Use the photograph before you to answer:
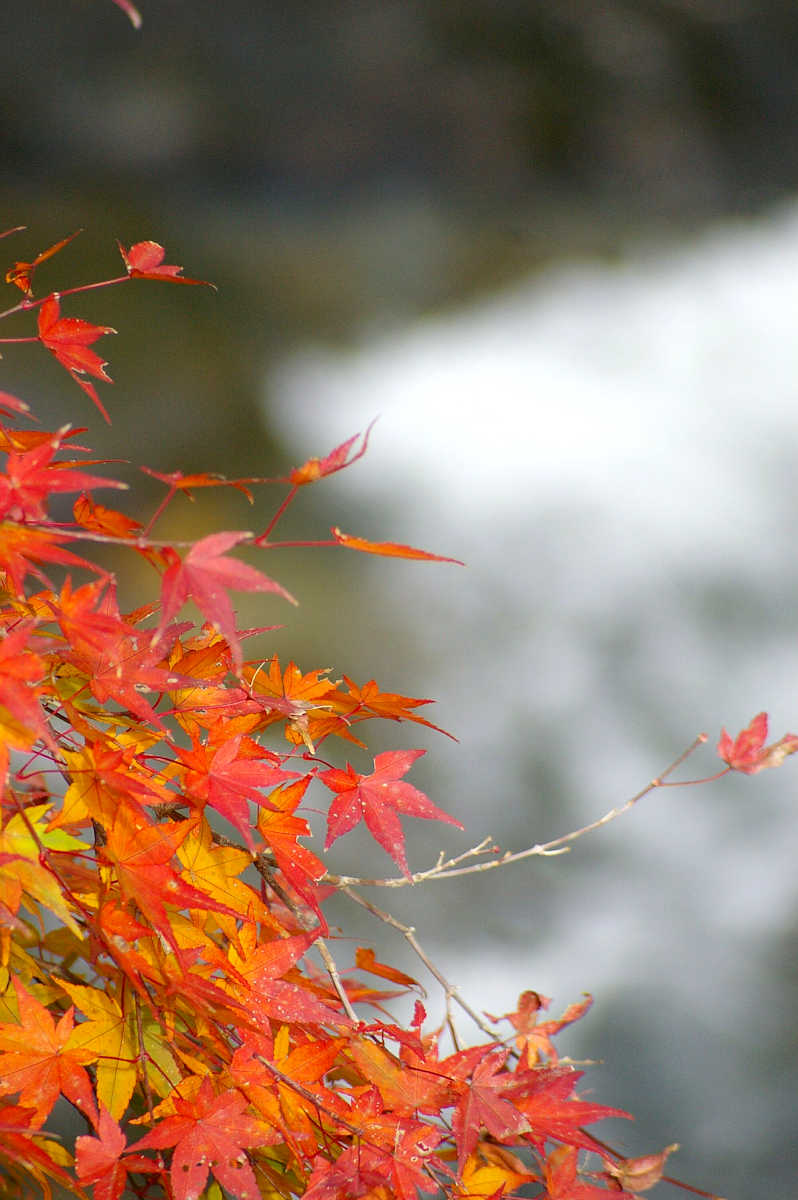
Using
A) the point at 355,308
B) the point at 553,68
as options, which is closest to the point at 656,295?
the point at 553,68

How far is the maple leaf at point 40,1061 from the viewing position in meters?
0.40

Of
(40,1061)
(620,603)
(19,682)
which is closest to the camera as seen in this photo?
(19,682)

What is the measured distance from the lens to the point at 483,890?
1.40 meters

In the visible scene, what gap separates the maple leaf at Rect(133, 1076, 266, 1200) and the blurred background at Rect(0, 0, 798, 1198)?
3.15 feet

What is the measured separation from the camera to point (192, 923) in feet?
1.48

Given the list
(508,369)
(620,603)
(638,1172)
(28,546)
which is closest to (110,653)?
(28,546)

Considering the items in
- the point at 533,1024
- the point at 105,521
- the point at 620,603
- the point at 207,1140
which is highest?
the point at 105,521

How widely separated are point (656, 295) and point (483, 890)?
3.76 ft

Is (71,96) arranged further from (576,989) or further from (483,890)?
(576,989)

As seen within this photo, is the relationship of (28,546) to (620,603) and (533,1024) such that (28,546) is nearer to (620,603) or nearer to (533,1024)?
(533,1024)

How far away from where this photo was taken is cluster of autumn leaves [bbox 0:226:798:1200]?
0.37 metres

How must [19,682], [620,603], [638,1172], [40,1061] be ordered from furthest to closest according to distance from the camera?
[620,603] < [638,1172] < [40,1061] < [19,682]

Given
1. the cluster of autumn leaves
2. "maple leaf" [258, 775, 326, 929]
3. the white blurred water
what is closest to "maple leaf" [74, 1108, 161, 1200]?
the cluster of autumn leaves

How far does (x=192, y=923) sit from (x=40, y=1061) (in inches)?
3.2
